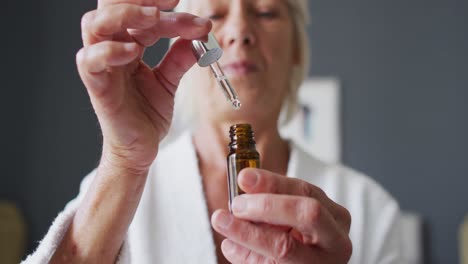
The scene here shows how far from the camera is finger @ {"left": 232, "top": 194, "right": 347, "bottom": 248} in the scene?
46 cm

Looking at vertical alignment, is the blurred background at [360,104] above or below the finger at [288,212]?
below

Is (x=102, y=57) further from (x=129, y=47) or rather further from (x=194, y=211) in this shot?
(x=194, y=211)

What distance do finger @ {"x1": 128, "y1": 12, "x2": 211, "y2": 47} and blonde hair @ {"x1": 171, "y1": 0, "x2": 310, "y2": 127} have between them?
0.40 metres

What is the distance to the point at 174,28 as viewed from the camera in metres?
0.55

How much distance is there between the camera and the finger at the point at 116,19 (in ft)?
1.60

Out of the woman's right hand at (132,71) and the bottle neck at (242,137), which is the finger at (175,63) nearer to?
the woman's right hand at (132,71)

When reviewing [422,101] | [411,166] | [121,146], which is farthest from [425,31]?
[121,146]

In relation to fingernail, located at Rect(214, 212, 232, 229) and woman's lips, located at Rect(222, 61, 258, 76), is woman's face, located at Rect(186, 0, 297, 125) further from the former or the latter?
fingernail, located at Rect(214, 212, 232, 229)

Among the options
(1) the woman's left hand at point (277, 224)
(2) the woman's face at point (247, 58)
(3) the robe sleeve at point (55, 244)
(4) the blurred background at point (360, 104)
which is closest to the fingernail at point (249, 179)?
(1) the woman's left hand at point (277, 224)

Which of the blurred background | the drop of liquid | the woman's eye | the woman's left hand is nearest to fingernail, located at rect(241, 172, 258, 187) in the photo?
the woman's left hand

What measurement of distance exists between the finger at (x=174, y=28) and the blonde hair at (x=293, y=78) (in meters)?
0.40

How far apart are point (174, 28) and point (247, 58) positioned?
13.2 inches

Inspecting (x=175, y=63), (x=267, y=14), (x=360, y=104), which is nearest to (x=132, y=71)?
(x=175, y=63)

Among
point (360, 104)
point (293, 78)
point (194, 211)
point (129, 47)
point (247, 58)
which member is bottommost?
point (360, 104)
